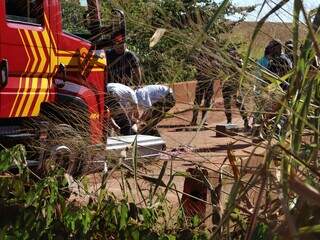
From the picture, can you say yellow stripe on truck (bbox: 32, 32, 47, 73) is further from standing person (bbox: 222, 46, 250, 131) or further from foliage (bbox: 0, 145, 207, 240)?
standing person (bbox: 222, 46, 250, 131)

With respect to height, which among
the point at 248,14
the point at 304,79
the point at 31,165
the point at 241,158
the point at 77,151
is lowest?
the point at 31,165

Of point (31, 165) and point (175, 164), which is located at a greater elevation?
point (175, 164)

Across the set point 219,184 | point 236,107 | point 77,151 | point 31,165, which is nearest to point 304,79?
point 236,107

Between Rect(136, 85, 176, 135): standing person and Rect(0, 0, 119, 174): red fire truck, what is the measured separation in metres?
1.67

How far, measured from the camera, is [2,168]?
3344 millimetres

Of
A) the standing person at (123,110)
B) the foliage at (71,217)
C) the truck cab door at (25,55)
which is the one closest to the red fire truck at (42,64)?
the truck cab door at (25,55)

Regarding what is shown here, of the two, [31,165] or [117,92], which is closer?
[117,92]

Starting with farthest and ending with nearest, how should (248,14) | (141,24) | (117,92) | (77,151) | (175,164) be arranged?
(117,92)
(77,151)
(175,164)
(141,24)
(248,14)

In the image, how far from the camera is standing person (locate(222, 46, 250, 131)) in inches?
87.1

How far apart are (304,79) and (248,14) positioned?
0.52m

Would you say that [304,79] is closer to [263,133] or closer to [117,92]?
[263,133]

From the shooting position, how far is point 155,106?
3.03 meters

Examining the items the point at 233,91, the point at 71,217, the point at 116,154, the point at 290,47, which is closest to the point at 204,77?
the point at 233,91

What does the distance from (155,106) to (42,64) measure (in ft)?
10.3
